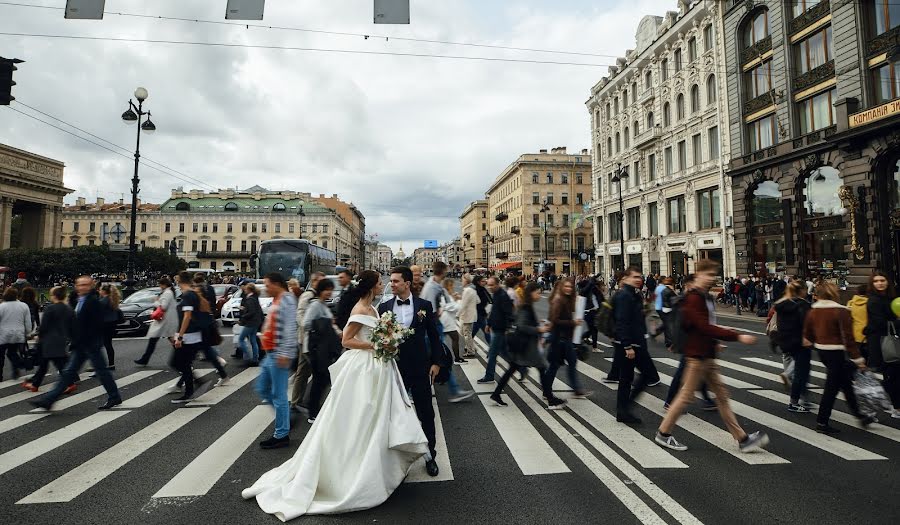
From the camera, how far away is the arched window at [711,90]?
31.6m

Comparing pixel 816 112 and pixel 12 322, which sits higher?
pixel 816 112

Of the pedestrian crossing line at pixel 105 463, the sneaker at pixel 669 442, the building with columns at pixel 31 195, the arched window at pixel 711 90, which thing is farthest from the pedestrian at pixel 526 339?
the building with columns at pixel 31 195

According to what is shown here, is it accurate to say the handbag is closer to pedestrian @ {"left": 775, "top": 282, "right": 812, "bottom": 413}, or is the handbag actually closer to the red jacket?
pedestrian @ {"left": 775, "top": 282, "right": 812, "bottom": 413}

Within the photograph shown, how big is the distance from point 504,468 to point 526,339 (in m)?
2.35

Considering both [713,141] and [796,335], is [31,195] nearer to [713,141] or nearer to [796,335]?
[713,141]

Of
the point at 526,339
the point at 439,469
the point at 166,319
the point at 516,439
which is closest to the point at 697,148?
the point at 526,339

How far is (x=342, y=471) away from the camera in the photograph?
371cm

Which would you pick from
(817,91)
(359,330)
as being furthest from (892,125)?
(359,330)

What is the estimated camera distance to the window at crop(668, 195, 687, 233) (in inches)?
1374

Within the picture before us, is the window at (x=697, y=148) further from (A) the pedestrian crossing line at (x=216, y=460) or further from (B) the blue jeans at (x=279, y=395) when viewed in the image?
(B) the blue jeans at (x=279, y=395)

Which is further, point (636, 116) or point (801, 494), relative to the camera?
point (636, 116)

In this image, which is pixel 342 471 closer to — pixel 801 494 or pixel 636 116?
pixel 801 494

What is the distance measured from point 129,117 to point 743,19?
3277 centimetres

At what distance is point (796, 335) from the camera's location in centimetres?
612
